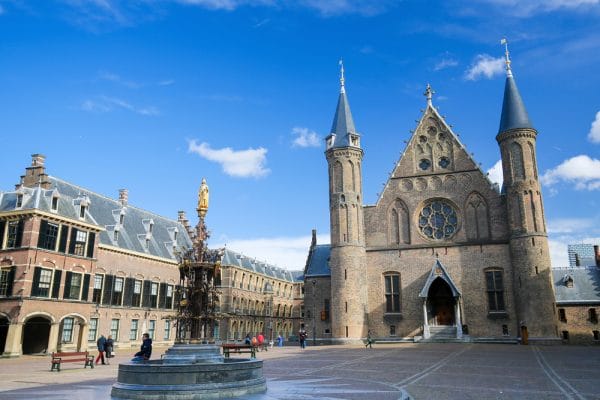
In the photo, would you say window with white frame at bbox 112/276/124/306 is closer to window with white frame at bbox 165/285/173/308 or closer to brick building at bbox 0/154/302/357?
Answer: brick building at bbox 0/154/302/357

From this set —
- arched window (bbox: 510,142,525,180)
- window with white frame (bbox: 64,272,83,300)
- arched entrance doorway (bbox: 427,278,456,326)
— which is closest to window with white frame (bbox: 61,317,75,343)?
window with white frame (bbox: 64,272,83,300)

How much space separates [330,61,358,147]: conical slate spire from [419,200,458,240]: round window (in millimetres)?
9324

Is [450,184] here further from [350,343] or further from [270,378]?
[270,378]

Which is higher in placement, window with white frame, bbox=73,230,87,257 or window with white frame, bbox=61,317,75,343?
window with white frame, bbox=73,230,87,257

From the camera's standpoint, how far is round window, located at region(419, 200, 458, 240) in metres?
41.8

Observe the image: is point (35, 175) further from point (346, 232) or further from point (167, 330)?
point (346, 232)

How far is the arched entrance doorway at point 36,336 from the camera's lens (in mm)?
32666

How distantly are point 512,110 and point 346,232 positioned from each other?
1758 cm

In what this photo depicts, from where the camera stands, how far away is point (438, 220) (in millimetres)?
42375

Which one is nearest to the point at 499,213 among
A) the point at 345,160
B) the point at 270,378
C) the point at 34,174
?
the point at 345,160

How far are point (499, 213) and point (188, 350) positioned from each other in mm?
33121

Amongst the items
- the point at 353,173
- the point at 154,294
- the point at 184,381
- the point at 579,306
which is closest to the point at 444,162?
the point at 353,173

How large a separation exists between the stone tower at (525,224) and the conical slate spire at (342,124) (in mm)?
13056

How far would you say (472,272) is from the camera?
39906mm
